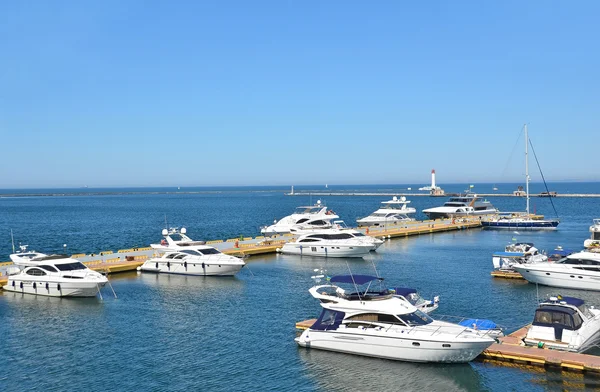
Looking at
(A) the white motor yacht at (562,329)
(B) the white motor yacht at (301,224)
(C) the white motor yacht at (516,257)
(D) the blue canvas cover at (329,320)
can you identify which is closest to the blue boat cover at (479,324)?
(A) the white motor yacht at (562,329)

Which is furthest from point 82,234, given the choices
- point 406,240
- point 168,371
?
point 168,371

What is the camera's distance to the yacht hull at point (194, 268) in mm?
43844

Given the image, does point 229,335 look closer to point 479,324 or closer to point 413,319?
point 413,319

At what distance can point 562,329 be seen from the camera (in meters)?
24.2

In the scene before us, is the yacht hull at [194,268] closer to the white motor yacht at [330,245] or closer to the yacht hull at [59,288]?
the yacht hull at [59,288]

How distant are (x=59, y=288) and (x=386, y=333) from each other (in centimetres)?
2308

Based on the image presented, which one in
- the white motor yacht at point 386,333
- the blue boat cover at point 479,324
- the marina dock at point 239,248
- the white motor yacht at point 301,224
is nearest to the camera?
the white motor yacht at point 386,333

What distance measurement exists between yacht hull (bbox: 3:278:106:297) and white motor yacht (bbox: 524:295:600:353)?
26213 millimetres

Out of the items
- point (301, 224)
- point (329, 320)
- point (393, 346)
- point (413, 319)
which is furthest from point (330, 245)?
point (393, 346)

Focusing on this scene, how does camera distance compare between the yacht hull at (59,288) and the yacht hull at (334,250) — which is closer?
the yacht hull at (59,288)

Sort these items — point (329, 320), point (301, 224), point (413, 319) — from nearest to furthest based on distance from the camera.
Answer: point (413, 319)
point (329, 320)
point (301, 224)

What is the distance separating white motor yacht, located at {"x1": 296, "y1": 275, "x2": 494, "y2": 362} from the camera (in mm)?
23000

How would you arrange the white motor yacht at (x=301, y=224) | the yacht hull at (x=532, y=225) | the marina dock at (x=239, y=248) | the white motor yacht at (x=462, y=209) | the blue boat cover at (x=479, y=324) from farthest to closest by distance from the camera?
the white motor yacht at (x=462, y=209) → the yacht hull at (x=532, y=225) → the white motor yacht at (x=301, y=224) → the marina dock at (x=239, y=248) → the blue boat cover at (x=479, y=324)

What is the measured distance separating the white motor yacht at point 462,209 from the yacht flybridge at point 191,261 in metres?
A: 68.1
